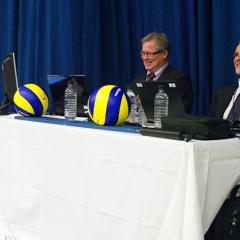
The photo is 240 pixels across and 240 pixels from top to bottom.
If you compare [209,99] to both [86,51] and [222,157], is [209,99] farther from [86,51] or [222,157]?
[222,157]

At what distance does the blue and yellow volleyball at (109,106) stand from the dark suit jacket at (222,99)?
774 mm

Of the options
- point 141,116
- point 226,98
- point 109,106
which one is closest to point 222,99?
point 226,98

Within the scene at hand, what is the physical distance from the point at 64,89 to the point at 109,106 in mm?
653

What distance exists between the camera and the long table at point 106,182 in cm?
143

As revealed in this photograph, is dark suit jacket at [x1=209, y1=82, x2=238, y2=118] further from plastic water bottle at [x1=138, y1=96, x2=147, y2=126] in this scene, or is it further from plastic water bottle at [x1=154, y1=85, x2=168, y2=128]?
plastic water bottle at [x1=154, y1=85, x2=168, y2=128]

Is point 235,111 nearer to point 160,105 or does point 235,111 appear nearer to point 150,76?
point 160,105

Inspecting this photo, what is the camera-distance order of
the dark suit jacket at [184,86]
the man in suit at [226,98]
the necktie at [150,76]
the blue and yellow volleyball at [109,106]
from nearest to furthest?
the blue and yellow volleyball at [109,106] < the man in suit at [226,98] < the dark suit jacket at [184,86] < the necktie at [150,76]

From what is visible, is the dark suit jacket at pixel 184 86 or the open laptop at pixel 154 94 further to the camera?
the dark suit jacket at pixel 184 86

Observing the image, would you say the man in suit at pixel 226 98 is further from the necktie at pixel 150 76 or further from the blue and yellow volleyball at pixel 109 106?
the blue and yellow volleyball at pixel 109 106

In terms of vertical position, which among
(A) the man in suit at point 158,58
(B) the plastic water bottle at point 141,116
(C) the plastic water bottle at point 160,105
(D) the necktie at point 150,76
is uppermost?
(A) the man in suit at point 158,58

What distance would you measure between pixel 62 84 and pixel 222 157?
4.15 ft

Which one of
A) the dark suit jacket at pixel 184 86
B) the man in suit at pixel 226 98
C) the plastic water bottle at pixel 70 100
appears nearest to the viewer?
the plastic water bottle at pixel 70 100

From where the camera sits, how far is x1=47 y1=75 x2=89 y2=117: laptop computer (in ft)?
7.73

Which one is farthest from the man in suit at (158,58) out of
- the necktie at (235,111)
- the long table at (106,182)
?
the long table at (106,182)
